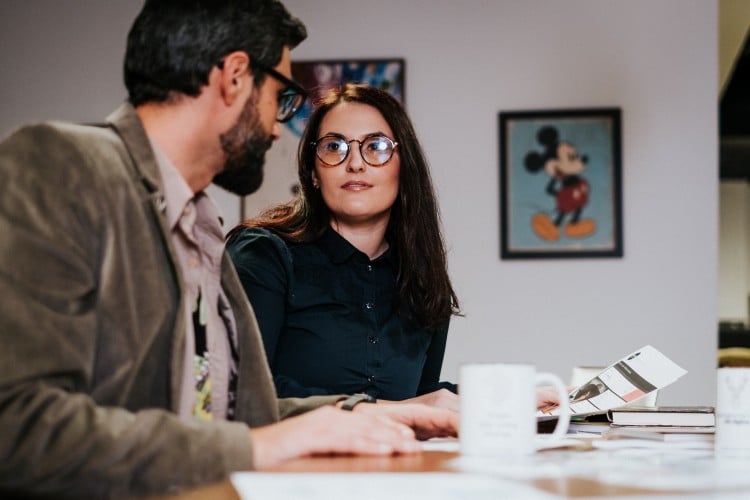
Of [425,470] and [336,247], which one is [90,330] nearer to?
[425,470]

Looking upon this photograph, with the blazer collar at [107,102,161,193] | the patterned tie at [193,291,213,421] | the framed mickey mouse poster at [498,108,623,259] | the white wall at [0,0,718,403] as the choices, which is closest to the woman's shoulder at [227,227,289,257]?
the patterned tie at [193,291,213,421]

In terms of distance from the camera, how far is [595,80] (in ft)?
14.9

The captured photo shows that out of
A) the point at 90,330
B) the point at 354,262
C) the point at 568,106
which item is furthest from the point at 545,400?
the point at 568,106

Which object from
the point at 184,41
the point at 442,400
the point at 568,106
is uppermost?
the point at 568,106

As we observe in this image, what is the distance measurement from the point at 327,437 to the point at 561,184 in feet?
11.5

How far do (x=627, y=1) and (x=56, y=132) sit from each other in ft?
12.7

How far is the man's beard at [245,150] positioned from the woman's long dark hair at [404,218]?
0.79 m

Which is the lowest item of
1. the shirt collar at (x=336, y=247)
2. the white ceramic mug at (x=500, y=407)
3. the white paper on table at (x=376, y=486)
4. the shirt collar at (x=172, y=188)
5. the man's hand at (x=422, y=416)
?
the man's hand at (x=422, y=416)

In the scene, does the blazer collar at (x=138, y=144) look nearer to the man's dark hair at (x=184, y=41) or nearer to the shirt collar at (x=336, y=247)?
the man's dark hair at (x=184, y=41)

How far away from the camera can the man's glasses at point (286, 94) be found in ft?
4.64

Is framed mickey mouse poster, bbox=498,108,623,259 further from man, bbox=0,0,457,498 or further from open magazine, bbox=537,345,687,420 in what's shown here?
man, bbox=0,0,457,498

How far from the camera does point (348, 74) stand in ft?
15.1

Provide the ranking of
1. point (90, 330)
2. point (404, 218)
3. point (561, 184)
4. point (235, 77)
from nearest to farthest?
point (90, 330), point (235, 77), point (404, 218), point (561, 184)

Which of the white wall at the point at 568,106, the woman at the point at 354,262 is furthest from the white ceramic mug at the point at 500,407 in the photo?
the white wall at the point at 568,106
